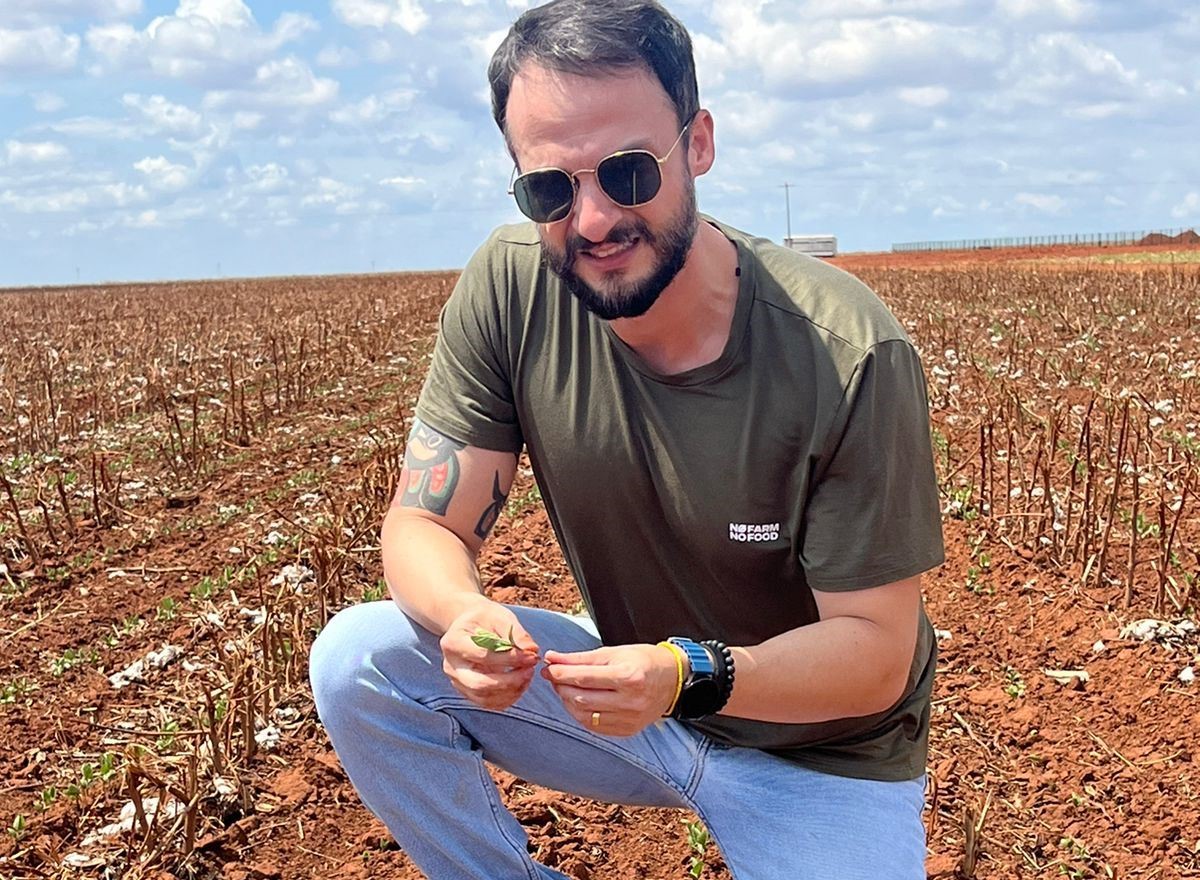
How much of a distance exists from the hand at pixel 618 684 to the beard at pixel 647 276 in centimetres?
72

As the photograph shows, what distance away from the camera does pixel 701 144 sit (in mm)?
2783

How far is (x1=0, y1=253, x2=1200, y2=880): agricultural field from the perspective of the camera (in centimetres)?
358

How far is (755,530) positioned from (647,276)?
565mm

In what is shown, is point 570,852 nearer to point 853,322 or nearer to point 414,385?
point 853,322

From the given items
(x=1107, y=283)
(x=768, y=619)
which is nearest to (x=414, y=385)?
(x=768, y=619)

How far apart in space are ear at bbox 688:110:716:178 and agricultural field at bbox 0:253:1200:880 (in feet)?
4.80

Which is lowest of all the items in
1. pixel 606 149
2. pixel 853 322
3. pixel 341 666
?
pixel 341 666

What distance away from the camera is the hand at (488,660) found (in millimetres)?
2424

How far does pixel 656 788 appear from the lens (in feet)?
9.45

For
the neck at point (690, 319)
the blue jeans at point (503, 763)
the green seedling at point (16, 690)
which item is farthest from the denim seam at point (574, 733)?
the green seedling at point (16, 690)

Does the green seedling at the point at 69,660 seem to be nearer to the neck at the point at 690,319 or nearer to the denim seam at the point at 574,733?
the denim seam at the point at 574,733

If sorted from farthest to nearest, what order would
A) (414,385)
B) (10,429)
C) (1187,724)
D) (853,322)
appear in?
(414,385), (10,429), (1187,724), (853,322)

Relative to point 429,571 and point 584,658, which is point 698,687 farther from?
point 429,571

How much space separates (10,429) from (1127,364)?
9441mm
